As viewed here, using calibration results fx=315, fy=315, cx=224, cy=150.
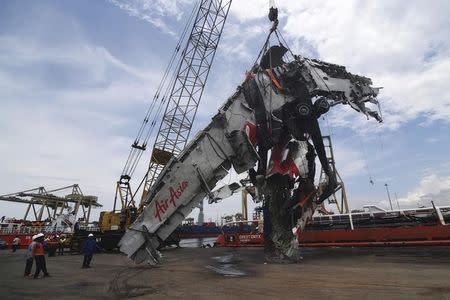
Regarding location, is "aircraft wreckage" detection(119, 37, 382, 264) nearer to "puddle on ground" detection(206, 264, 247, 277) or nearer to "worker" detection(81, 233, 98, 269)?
"puddle on ground" detection(206, 264, 247, 277)

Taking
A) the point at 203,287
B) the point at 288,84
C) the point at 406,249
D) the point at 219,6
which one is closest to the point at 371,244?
the point at 406,249

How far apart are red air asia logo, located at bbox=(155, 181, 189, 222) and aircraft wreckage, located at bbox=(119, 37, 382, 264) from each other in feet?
0.13

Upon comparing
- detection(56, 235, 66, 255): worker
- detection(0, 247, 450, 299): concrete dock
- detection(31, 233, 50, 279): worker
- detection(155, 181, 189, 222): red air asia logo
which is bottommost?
detection(0, 247, 450, 299): concrete dock

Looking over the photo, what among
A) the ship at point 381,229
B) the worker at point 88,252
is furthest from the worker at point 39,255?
the ship at point 381,229

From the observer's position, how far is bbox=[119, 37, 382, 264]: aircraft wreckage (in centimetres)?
1265

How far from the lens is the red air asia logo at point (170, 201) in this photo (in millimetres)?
12562

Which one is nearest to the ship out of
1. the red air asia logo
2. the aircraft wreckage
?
the aircraft wreckage

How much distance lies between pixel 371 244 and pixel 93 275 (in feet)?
40.0

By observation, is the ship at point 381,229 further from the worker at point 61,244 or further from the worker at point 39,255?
the worker at point 61,244

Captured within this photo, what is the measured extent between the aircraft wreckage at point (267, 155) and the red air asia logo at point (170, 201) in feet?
0.13

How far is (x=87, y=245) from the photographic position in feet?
46.2

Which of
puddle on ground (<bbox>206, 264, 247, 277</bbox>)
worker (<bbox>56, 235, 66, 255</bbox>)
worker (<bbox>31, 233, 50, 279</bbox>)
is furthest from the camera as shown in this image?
worker (<bbox>56, 235, 66, 255</bbox>)

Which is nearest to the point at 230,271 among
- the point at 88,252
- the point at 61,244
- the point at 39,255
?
the point at 39,255

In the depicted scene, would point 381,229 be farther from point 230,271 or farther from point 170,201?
point 170,201
